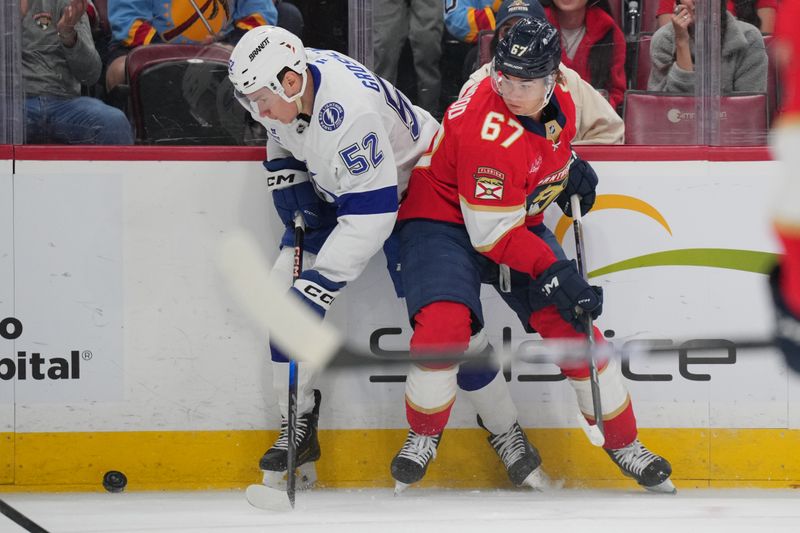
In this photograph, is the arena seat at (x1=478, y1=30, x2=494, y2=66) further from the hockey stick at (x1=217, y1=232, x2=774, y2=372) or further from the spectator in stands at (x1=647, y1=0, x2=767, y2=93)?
the hockey stick at (x1=217, y1=232, x2=774, y2=372)

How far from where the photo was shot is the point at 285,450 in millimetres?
3342

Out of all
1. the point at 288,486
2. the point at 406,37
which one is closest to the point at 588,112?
the point at 406,37

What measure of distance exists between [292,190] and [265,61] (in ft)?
1.32

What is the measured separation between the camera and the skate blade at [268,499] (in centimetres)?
Answer: 313

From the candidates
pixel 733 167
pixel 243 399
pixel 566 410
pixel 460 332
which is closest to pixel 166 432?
pixel 243 399

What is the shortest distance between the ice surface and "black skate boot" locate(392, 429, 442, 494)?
0.08m

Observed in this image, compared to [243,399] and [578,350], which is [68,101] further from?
[578,350]

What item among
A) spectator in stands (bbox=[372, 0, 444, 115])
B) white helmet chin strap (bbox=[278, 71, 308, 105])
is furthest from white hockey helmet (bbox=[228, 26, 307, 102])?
spectator in stands (bbox=[372, 0, 444, 115])

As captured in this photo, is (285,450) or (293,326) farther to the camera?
(285,450)

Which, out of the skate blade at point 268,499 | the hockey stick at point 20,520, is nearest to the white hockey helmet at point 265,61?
the skate blade at point 268,499

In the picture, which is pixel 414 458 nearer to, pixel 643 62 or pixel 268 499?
pixel 268 499

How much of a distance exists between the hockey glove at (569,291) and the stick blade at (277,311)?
Answer: 92cm

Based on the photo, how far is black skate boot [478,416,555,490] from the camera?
3.35 m

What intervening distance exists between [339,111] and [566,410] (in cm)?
112
